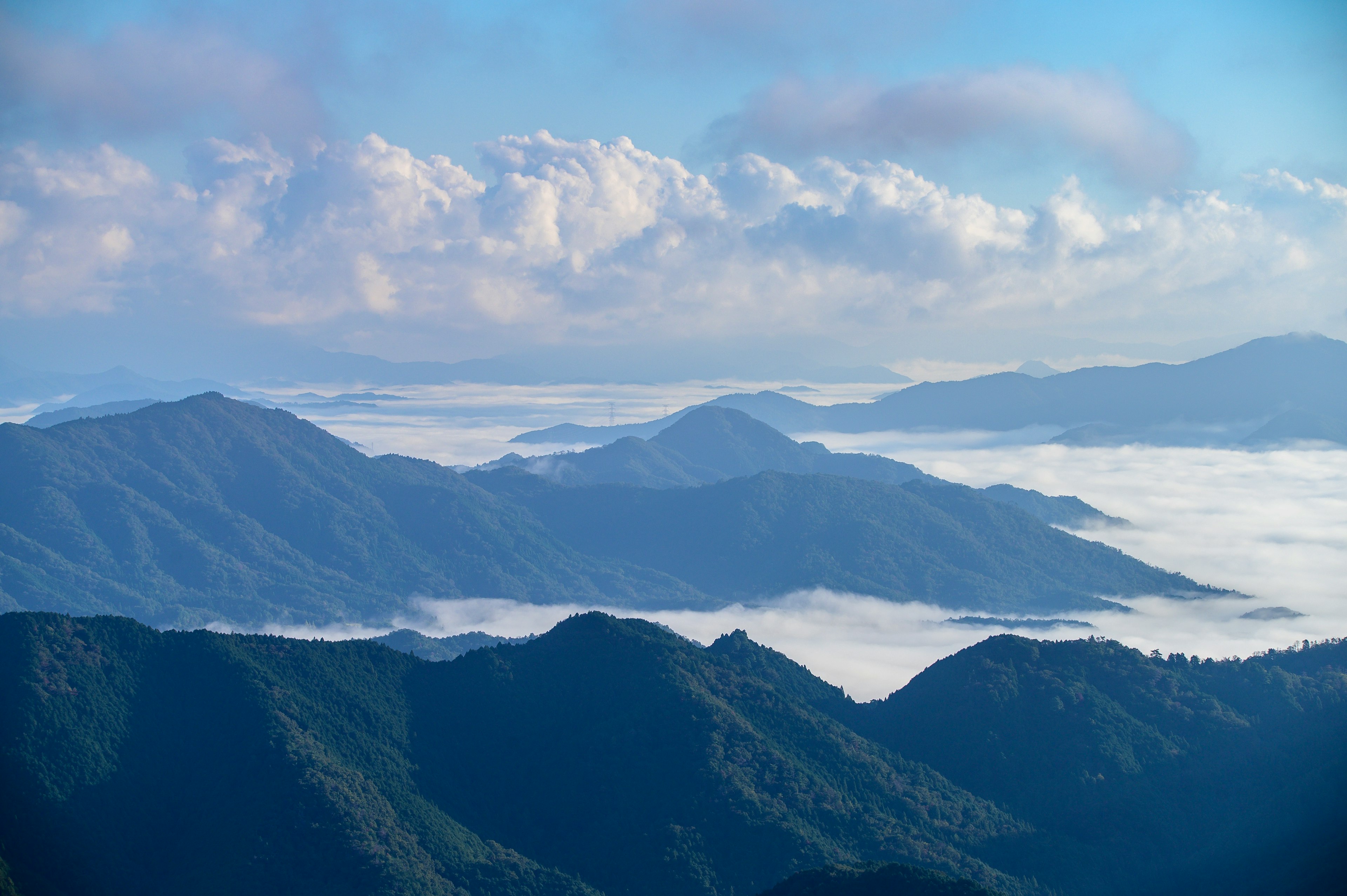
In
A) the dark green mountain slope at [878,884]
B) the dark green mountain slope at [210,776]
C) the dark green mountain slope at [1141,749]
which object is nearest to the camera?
the dark green mountain slope at [878,884]

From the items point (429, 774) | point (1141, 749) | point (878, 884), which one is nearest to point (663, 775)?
point (429, 774)

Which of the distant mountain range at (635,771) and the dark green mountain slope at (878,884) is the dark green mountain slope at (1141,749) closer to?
the distant mountain range at (635,771)

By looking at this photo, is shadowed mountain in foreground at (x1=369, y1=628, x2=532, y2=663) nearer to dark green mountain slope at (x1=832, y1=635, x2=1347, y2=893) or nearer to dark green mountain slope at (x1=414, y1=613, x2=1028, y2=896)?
dark green mountain slope at (x1=414, y1=613, x2=1028, y2=896)

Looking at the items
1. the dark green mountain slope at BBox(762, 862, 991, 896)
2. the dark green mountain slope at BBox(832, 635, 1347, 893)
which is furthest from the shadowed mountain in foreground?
the dark green mountain slope at BBox(762, 862, 991, 896)

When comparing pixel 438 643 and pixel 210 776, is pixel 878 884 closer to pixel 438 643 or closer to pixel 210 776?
pixel 210 776

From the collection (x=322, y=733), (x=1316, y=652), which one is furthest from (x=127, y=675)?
(x=1316, y=652)

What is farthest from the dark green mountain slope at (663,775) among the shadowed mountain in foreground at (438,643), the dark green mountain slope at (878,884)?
the shadowed mountain in foreground at (438,643)
